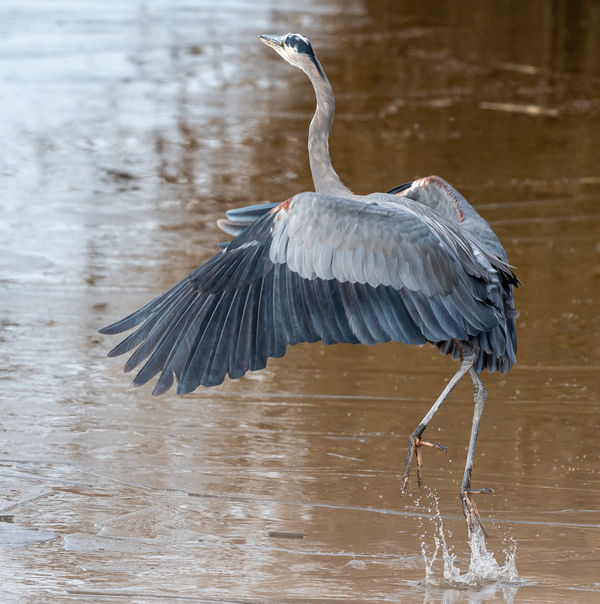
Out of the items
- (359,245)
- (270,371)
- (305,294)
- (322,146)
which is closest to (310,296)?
(305,294)

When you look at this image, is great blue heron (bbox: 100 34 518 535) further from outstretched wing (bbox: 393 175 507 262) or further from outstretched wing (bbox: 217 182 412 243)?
outstretched wing (bbox: 393 175 507 262)

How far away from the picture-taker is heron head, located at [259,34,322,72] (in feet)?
20.7

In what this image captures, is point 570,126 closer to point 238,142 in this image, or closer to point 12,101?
point 238,142

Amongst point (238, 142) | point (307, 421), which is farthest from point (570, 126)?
point (307, 421)

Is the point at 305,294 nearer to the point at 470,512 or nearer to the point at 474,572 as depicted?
the point at 470,512

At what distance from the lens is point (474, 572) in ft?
18.0

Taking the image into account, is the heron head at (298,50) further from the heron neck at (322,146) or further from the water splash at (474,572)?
the water splash at (474,572)

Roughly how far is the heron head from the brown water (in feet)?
6.29

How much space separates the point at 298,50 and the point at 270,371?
2348 mm

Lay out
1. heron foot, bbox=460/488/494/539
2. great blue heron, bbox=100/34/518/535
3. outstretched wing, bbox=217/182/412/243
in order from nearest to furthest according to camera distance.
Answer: great blue heron, bbox=100/34/518/535, heron foot, bbox=460/488/494/539, outstretched wing, bbox=217/182/412/243

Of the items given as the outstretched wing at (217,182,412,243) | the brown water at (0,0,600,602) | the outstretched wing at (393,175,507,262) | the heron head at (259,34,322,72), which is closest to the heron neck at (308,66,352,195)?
the heron head at (259,34,322,72)

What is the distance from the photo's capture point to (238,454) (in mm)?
6703

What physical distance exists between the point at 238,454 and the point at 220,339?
135 cm

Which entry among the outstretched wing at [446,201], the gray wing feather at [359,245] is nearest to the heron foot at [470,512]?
the gray wing feather at [359,245]
